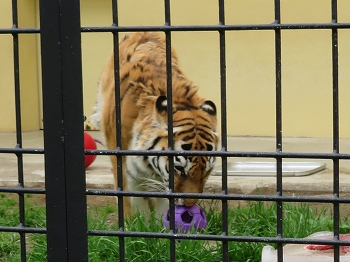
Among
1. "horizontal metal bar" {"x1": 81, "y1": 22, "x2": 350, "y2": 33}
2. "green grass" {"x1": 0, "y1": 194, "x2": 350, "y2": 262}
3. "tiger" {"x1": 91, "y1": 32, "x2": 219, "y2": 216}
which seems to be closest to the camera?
"horizontal metal bar" {"x1": 81, "y1": 22, "x2": 350, "y2": 33}

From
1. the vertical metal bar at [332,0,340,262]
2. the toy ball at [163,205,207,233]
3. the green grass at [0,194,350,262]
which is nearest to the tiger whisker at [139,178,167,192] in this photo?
the toy ball at [163,205,207,233]

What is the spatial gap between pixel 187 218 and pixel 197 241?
0.73 m

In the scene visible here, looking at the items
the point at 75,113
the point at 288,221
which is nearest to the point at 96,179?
the point at 288,221

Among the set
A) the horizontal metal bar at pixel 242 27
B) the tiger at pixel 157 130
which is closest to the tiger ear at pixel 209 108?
the tiger at pixel 157 130

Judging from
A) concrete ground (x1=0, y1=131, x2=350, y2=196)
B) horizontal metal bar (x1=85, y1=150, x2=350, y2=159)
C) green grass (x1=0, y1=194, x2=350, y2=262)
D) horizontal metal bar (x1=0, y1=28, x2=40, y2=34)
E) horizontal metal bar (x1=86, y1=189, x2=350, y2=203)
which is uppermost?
→ horizontal metal bar (x1=0, y1=28, x2=40, y2=34)

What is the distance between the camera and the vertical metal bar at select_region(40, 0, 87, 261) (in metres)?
2.38

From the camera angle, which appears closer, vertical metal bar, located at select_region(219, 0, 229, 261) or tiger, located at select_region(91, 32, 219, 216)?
vertical metal bar, located at select_region(219, 0, 229, 261)

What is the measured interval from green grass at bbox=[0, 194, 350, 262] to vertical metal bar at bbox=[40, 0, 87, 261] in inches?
43.8

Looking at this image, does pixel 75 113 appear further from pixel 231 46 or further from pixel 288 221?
pixel 231 46

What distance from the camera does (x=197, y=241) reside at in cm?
362

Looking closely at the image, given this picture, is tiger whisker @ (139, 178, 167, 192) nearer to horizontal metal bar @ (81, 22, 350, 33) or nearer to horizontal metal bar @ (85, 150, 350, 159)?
horizontal metal bar @ (85, 150, 350, 159)

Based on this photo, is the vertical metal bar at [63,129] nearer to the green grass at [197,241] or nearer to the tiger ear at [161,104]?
the green grass at [197,241]

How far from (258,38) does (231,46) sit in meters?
0.39

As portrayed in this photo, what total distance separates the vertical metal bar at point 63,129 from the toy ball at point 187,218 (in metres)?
1.65
